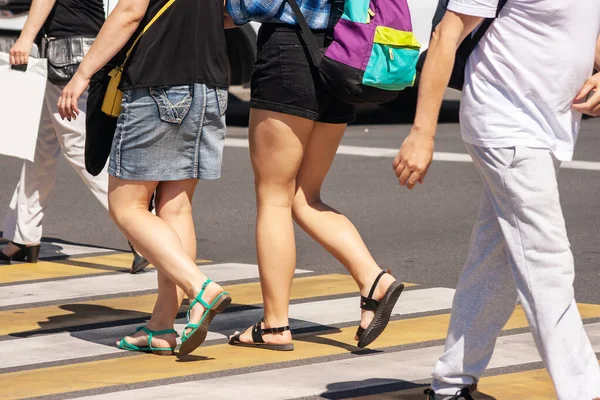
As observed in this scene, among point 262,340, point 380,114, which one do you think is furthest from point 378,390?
point 380,114

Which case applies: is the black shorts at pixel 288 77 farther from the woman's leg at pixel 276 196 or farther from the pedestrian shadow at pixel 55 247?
the pedestrian shadow at pixel 55 247

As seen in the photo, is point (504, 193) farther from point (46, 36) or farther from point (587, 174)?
point (587, 174)

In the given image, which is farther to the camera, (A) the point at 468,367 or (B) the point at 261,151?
(B) the point at 261,151

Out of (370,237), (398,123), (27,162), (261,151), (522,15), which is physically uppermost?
(522,15)

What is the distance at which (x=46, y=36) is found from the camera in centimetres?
734

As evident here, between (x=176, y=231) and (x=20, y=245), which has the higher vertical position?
(x=176, y=231)

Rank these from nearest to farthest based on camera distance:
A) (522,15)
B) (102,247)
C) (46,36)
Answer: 1. (522,15)
2. (46,36)
3. (102,247)

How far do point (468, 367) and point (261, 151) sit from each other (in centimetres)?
143

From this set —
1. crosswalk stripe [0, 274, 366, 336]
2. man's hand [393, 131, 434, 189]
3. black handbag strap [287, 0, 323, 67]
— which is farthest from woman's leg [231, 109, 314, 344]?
man's hand [393, 131, 434, 189]

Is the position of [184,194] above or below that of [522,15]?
below

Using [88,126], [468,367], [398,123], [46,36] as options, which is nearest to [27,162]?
[46,36]

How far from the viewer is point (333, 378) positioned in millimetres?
5102

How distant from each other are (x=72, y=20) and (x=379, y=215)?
3.05 m

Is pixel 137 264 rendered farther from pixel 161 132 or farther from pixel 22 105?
pixel 161 132
